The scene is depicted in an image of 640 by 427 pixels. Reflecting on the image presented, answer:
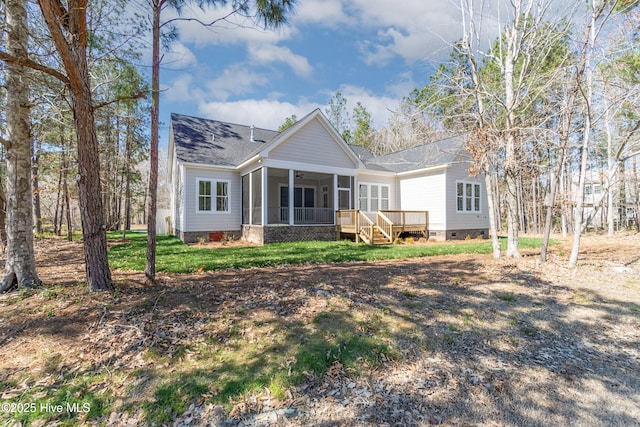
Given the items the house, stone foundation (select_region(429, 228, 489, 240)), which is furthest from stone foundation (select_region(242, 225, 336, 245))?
stone foundation (select_region(429, 228, 489, 240))

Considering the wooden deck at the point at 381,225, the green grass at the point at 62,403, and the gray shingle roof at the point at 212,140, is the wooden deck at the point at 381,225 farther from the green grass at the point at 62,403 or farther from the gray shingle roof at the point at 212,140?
the green grass at the point at 62,403

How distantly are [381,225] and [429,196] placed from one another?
12.3 ft

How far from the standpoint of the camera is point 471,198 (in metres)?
16.2

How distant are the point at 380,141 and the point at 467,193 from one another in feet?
51.4

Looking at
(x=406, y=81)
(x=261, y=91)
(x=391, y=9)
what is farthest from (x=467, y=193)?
(x=261, y=91)

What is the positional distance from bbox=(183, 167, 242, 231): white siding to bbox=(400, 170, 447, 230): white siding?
9284mm

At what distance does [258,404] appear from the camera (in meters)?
2.55

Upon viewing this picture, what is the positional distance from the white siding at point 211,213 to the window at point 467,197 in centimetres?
1141

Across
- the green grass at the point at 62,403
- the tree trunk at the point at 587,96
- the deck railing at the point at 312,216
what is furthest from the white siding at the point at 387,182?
the green grass at the point at 62,403

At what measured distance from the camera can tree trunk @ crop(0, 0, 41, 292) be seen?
4871 mm

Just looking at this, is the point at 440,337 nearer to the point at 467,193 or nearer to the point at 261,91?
the point at 261,91

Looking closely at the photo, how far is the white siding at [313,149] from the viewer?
13.2 metres

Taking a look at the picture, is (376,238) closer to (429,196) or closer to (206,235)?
(429,196)

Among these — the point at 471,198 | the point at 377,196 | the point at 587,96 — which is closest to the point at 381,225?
the point at 377,196
